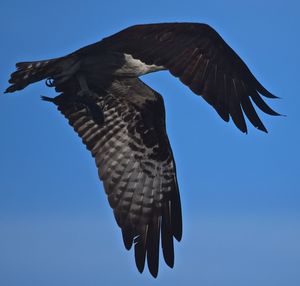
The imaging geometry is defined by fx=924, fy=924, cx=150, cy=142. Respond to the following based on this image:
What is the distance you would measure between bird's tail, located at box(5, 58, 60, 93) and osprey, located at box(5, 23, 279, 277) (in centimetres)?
1

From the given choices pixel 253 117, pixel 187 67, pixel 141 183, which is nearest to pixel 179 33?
pixel 187 67

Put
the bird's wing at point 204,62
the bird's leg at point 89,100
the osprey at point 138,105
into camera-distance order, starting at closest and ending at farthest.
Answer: the bird's wing at point 204,62, the osprey at point 138,105, the bird's leg at point 89,100

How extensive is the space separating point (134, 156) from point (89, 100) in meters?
1.41

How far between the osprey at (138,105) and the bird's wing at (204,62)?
11 mm

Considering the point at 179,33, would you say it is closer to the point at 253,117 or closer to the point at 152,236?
the point at 253,117

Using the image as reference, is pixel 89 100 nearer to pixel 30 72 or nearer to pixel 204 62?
pixel 30 72

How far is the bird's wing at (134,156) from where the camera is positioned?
13352 mm

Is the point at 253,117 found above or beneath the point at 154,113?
beneath

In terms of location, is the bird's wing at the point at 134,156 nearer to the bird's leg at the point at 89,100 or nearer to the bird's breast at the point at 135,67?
the bird's leg at the point at 89,100

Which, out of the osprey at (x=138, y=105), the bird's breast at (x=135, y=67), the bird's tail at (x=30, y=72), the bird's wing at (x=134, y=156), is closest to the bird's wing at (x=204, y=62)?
the osprey at (x=138, y=105)

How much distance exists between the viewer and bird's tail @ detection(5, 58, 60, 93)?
11.8m

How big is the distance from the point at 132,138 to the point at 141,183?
687 millimetres

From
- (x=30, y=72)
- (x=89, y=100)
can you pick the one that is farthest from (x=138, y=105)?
(x=30, y=72)

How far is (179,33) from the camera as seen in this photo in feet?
34.2
